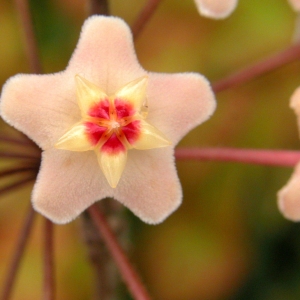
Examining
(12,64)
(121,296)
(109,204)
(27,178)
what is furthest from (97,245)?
(12,64)

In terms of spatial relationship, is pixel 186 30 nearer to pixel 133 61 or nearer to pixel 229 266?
pixel 229 266

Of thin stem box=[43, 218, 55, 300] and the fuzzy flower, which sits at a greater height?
the fuzzy flower

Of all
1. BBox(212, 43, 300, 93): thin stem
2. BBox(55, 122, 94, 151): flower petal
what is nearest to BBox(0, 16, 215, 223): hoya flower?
BBox(55, 122, 94, 151): flower petal

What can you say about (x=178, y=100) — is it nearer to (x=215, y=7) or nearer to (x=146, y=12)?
(x=215, y=7)

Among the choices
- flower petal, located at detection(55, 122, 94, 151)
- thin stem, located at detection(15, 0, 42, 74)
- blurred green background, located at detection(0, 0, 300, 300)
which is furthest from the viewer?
blurred green background, located at detection(0, 0, 300, 300)

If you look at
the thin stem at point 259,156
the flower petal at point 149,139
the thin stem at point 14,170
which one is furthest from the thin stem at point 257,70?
the thin stem at point 14,170

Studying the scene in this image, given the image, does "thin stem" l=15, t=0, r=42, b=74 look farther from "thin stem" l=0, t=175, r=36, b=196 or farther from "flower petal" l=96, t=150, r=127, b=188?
"flower petal" l=96, t=150, r=127, b=188
